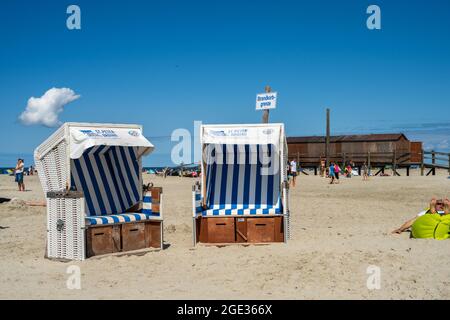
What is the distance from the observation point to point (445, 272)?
22.7 ft

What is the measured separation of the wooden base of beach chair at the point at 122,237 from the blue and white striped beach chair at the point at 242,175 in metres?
0.73

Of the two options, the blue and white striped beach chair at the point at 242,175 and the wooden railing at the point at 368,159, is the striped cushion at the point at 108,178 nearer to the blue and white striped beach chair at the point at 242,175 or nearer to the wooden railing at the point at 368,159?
the blue and white striped beach chair at the point at 242,175

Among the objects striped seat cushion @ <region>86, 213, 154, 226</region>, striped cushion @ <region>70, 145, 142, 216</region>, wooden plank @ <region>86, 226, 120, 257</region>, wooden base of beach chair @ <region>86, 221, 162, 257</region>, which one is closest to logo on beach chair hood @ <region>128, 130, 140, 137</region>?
striped cushion @ <region>70, 145, 142, 216</region>

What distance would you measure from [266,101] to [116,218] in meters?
3.58

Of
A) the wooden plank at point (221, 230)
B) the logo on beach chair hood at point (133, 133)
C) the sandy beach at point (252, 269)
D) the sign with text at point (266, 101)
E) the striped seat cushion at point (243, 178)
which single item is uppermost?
the sign with text at point (266, 101)

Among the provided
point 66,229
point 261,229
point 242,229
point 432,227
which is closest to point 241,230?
point 242,229

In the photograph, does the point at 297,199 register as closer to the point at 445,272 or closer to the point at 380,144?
the point at 445,272

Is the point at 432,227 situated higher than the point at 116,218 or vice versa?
the point at 116,218

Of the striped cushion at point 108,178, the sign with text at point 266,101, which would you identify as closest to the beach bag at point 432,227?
the sign with text at point 266,101

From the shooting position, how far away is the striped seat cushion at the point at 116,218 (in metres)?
8.90

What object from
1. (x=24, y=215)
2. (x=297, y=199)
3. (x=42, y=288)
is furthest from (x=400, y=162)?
(x=42, y=288)

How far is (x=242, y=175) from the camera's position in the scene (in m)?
11.1

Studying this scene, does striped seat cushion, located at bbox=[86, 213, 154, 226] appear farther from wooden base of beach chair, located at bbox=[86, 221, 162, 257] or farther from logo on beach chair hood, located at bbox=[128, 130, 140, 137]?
logo on beach chair hood, located at bbox=[128, 130, 140, 137]

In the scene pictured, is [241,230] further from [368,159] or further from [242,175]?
[368,159]
